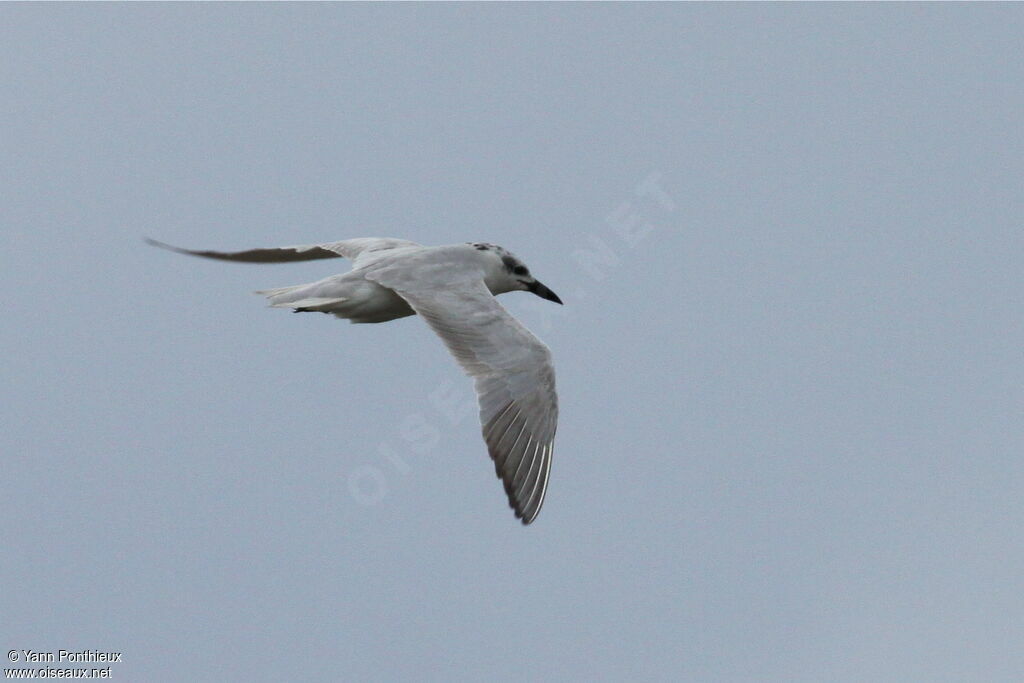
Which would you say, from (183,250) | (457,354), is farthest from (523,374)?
(183,250)

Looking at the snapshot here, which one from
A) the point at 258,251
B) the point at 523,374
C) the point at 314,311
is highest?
the point at 258,251

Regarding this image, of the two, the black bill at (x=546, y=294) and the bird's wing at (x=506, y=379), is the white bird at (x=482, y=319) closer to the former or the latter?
the bird's wing at (x=506, y=379)

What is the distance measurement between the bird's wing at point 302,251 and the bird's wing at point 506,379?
5.27ft

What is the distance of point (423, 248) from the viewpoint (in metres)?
11.0

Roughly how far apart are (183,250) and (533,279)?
3.22 m

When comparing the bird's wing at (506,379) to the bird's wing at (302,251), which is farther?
the bird's wing at (302,251)

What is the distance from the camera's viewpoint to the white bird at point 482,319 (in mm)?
9523

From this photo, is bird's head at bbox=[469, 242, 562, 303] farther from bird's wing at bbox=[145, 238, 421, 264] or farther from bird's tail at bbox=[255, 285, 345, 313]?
bird's tail at bbox=[255, 285, 345, 313]

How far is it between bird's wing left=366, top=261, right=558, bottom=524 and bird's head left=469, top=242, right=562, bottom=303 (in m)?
0.94

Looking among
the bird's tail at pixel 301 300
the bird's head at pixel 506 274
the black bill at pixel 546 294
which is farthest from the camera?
the black bill at pixel 546 294

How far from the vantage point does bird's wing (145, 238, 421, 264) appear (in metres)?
11.9

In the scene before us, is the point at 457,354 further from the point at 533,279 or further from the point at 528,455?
the point at 533,279

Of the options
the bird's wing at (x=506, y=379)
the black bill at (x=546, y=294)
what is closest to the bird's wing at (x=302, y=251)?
the black bill at (x=546, y=294)

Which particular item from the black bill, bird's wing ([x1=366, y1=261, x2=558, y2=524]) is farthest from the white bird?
the black bill
